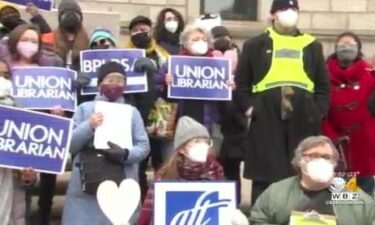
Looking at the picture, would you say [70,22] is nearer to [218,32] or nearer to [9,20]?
[9,20]

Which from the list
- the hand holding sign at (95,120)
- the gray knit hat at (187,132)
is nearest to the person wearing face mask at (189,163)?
the gray knit hat at (187,132)

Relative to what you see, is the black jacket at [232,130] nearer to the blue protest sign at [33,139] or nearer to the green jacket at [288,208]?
the blue protest sign at [33,139]

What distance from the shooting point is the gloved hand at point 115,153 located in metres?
7.00

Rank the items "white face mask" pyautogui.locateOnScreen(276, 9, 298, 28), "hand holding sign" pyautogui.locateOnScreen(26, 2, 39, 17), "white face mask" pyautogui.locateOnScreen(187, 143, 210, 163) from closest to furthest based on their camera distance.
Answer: "white face mask" pyautogui.locateOnScreen(187, 143, 210, 163) < "white face mask" pyautogui.locateOnScreen(276, 9, 298, 28) < "hand holding sign" pyautogui.locateOnScreen(26, 2, 39, 17)

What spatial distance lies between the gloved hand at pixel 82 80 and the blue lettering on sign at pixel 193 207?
5.79 ft

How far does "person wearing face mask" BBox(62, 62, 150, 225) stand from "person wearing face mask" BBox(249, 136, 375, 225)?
1.23 m

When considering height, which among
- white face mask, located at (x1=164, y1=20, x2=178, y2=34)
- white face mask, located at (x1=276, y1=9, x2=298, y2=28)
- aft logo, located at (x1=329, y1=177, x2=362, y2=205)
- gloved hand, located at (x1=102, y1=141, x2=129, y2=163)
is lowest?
aft logo, located at (x1=329, y1=177, x2=362, y2=205)

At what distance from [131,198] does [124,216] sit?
115mm

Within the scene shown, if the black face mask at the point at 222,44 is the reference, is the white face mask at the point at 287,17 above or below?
above

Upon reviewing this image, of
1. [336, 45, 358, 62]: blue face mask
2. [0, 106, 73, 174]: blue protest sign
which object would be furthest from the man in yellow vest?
[0, 106, 73, 174]: blue protest sign

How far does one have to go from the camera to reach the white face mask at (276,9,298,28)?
7660 mm

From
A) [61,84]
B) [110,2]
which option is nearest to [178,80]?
[61,84]

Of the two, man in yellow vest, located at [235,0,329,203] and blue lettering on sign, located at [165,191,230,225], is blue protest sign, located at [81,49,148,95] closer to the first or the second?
man in yellow vest, located at [235,0,329,203]

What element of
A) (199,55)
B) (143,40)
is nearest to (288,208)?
(199,55)
